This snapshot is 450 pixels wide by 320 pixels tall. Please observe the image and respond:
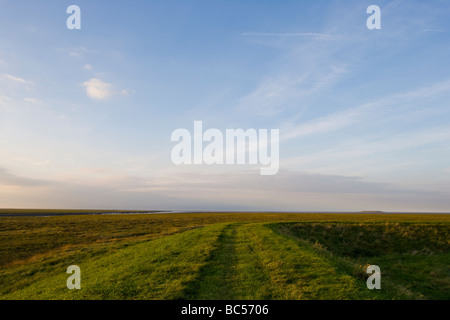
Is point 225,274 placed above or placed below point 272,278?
below

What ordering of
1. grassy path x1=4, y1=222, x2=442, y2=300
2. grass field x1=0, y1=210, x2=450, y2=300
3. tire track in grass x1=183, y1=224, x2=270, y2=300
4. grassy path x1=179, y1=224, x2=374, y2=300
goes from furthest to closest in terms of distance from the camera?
grass field x1=0, y1=210, x2=450, y2=300 → grassy path x1=4, y1=222, x2=442, y2=300 → tire track in grass x1=183, y1=224, x2=270, y2=300 → grassy path x1=179, y1=224, x2=374, y2=300

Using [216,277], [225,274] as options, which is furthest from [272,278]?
[216,277]

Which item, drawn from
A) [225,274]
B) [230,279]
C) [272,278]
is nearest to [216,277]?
[225,274]

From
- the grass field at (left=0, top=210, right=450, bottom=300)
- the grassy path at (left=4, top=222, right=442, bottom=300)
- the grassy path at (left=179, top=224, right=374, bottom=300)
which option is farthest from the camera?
the grass field at (left=0, top=210, right=450, bottom=300)

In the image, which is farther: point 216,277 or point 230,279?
point 216,277

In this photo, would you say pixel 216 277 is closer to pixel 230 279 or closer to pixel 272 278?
pixel 230 279

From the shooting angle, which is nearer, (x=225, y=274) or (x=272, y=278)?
(x=272, y=278)

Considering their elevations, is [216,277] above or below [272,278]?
below

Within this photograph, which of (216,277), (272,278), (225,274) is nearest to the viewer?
(272,278)

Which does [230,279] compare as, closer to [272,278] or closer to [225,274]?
[225,274]

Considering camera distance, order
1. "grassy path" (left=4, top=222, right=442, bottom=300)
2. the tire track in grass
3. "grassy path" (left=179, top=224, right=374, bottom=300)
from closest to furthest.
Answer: "grassy path" (left=179, top=224, right=374, bottom=300) → the tire track in grass → "grassy path" (left=4, top=222, right=442, bottom=300)

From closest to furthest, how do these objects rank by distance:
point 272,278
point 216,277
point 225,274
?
point 272,278
point 216,277
point 225,274

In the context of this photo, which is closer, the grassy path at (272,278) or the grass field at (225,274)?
the grassy path at (272,278)

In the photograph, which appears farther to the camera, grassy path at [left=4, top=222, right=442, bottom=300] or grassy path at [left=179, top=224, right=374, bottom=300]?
grassy path at [left=4, top=222, right=442, bottom=300]
